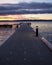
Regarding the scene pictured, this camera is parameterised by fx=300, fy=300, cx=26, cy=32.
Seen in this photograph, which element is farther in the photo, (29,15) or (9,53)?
(29,15)

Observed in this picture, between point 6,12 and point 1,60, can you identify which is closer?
point 1,60

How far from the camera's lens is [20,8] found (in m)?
107

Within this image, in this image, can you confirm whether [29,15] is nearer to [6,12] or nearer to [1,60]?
[6,12]

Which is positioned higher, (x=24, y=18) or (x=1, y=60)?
(x=1, y=60)

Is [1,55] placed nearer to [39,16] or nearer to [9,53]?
[9,53]

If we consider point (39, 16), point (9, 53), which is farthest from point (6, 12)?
point (9, 53)

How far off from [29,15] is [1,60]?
303ft

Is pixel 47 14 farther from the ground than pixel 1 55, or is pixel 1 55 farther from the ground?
pixel 1 55

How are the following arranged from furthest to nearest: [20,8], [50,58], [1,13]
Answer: [20,8] → [1,13] → [50,58]

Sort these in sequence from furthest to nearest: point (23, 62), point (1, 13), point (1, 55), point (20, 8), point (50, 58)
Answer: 1. point (20, 8)
2. point (1, 13)
3. point (1, 55)
4. point (50, 58)
5. point (23, 62)

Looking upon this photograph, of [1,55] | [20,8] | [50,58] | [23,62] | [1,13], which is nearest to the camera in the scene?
[23,62]

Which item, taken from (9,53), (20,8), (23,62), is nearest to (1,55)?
(9,53)

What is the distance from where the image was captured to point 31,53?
14.9 meters

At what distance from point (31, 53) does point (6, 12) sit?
8790 cm
